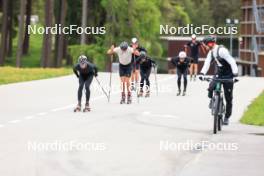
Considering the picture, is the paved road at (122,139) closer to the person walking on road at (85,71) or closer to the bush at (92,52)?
the person walking on road at (85,71)

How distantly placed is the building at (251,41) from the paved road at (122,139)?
2216 inches

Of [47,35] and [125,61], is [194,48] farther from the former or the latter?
[47,35]

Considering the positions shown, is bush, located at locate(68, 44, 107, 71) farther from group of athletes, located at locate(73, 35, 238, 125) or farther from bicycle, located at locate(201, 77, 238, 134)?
bicycle, located at locate(201, 77, 238, 134)

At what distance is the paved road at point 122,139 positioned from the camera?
39.6 feet

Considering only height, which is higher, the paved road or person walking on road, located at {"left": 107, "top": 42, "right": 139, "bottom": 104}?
person walking on road, located at {"left": 107, "top": 42, "right": 139, "bottom": 104}

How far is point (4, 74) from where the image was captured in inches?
1513

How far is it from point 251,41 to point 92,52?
100 ft

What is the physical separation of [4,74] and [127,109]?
664 inches

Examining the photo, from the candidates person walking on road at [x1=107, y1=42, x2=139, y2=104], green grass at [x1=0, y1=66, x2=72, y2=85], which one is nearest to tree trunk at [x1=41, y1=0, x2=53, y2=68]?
green grass at [x1=0, y1=66, x2=72, y2=85]

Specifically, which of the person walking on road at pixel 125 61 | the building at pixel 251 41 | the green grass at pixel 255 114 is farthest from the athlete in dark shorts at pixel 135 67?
the building at pixel 251 41

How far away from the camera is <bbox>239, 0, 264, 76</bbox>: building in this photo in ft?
269

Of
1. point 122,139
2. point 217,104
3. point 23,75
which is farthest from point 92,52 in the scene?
point 122,139

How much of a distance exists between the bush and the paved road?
118ft

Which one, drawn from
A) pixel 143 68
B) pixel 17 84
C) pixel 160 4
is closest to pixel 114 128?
pixel 143 68
